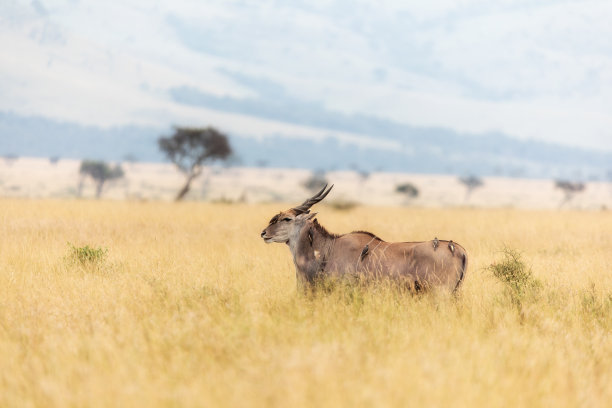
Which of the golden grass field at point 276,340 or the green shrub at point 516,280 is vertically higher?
the green shrub at point 516,280

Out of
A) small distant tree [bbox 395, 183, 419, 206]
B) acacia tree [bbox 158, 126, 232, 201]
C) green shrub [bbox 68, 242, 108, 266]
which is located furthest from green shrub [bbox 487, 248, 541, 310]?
small distant tree [bbox 395, 183, 419, 206]

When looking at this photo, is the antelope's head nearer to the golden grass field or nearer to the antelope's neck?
the antelope's neck

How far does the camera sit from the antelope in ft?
27.1

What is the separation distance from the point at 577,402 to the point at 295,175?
155m

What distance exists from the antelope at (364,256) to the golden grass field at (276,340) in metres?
0.26

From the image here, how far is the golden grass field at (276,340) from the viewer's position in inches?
197

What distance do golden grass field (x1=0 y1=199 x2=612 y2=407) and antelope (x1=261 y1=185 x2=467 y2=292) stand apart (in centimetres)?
26

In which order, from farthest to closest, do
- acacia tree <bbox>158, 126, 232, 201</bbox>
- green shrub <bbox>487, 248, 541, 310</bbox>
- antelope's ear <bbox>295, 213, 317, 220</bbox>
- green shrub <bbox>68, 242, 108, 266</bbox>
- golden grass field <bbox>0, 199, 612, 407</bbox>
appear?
acacia tree <bbox>158, 126, 232, 201</bbox>
green shrub <bbox>68, 242, 108, 266</bbox>
green shrub <bbox>487, 248, 541, 310</bbox>
antelope's ear <bbox>295, 213, 317, 220</bbox>
golden grass field <bbox>0, 199, 612, 407</bbox>

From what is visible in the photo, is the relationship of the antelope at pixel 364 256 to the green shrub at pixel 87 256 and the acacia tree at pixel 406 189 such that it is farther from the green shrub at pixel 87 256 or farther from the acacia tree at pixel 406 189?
the acacia tree at pixel 406 189

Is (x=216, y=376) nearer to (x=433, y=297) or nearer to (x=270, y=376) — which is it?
(x=270, y=376)

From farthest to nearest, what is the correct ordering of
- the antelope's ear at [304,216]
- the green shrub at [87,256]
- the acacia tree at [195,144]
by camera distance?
1. the acacia tree at [195,144]
2. the green shrub at [87,256]
3. the antelope's ear at [304,216]

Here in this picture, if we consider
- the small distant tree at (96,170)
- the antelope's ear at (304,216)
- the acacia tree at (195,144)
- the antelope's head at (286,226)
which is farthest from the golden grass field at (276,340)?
the small distant tree at (96,170)

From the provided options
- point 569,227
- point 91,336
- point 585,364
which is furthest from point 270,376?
point 569,227

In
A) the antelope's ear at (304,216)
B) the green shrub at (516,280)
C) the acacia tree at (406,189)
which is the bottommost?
the green shrub at (516,280)
